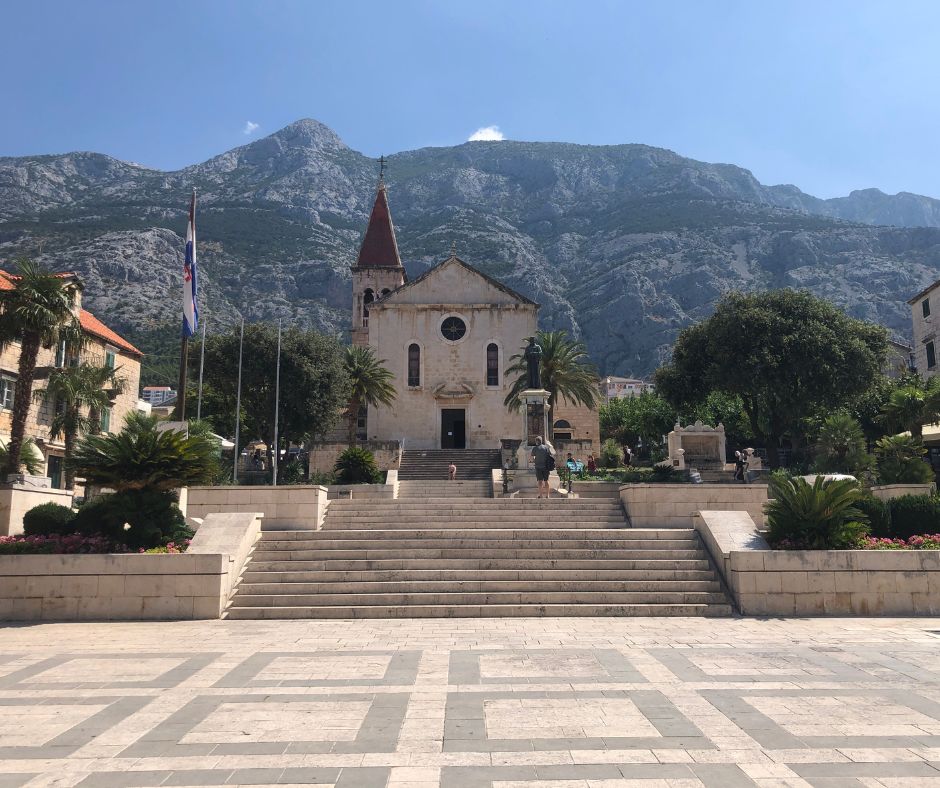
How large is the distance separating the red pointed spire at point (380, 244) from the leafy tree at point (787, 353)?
2935cm

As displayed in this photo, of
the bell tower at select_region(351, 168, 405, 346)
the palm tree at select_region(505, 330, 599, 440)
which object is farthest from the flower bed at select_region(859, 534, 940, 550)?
the bell tower at select_region(351, 168, 405, 346)

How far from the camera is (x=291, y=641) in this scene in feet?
33.0

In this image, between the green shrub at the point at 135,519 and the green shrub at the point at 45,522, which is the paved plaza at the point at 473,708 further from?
the green shrub at the point at 45,522

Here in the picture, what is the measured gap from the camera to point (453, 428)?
4181 centimetres

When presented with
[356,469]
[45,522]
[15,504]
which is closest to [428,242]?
[356,469]

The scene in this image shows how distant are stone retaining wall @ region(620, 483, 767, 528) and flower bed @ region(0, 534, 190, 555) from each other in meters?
10.6

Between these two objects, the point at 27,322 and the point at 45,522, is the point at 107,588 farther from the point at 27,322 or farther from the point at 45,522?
the point at 27,322

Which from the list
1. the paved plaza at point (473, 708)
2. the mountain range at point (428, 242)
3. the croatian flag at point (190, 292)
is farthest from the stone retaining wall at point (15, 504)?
the mountain range at point (428, 242)

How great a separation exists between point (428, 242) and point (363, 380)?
98099mm

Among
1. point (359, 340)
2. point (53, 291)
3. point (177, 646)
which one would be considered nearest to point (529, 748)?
point (177, 646)

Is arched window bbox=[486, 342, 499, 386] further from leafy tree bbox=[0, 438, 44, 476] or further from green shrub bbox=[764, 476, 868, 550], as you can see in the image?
green shrub bbox=[764, 476, 868, 550]

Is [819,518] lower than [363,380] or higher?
lower

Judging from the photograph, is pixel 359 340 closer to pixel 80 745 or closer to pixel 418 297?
pixel 418 297

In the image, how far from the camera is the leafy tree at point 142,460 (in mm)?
12797
